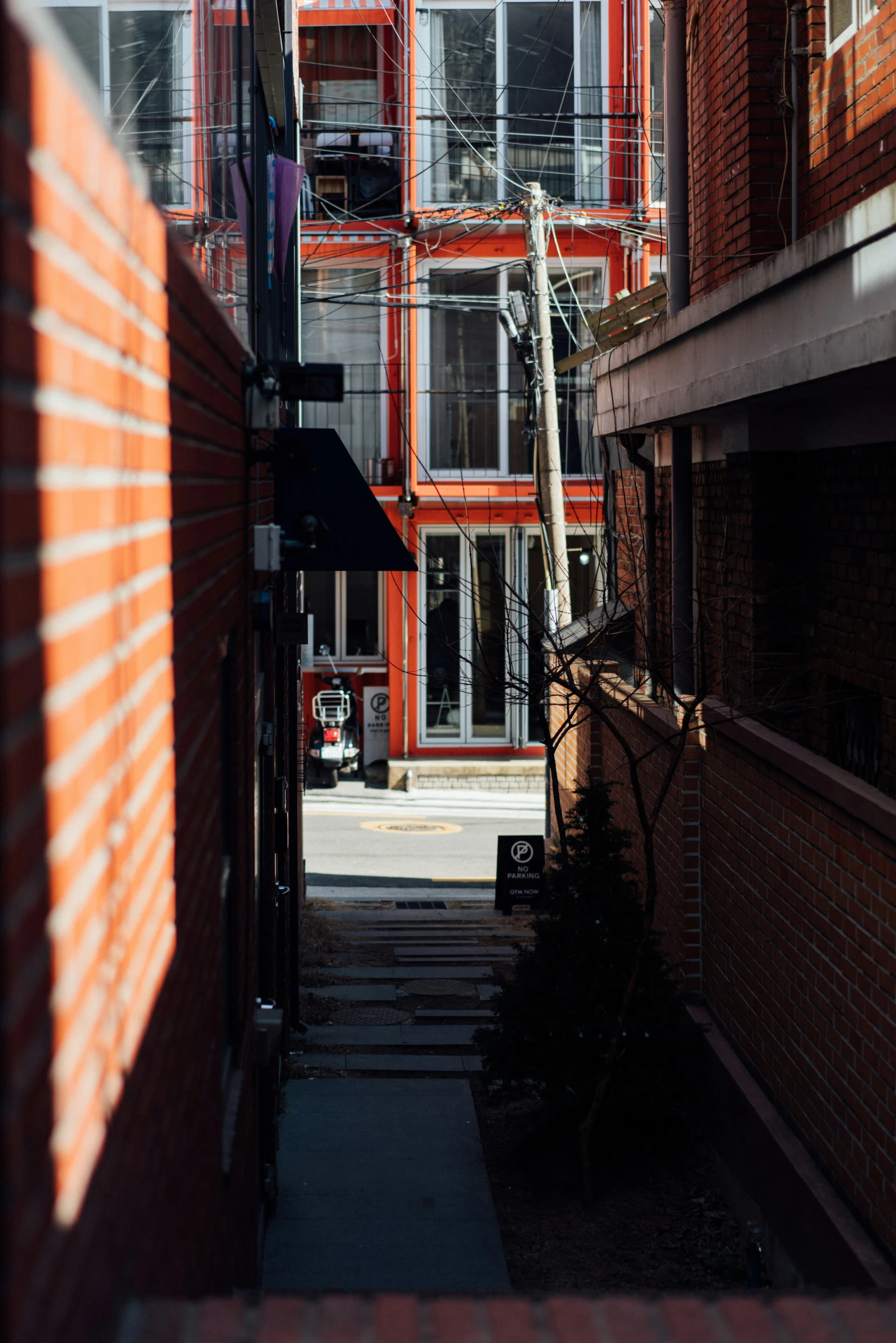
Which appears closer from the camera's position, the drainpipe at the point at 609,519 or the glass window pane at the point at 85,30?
the glass window pane at the point at 85,30

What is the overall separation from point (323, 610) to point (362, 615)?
0.72m

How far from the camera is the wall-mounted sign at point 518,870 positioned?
15.2 m

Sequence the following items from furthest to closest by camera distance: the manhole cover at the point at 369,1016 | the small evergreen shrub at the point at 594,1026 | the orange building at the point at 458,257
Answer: the orange building at the point at 458,257 < the manhole cover at the point at 369,1016 < the small evergreen shrub at the point at 594,1026

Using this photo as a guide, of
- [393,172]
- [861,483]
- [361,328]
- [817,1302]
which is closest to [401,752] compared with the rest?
[361,328]

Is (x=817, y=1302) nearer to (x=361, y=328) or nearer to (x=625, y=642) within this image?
(x=625, y=642)

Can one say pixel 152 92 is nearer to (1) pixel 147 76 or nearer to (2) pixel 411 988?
(1) pixel 147 76

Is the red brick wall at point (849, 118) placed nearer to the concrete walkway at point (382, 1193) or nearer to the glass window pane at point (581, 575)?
the concrete walkway at point (382, 1193)

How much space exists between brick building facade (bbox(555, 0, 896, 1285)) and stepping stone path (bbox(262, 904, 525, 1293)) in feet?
5.36

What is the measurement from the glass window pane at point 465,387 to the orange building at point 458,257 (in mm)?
32

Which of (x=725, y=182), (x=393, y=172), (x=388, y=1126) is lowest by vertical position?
(x=388, y=1126)

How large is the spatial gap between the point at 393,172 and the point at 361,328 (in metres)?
2.80

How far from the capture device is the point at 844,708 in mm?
8023

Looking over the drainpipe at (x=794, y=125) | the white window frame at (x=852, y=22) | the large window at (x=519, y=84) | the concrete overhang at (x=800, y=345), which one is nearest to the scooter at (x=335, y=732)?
Result: the large window at (x=519, y=84)

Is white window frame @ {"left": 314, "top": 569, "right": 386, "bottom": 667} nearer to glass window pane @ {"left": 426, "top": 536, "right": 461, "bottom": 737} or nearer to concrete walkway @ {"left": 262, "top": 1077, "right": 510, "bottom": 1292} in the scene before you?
glass window pane @ {"left": 426, "top": 536, "right": 461, "bottom": 737}
